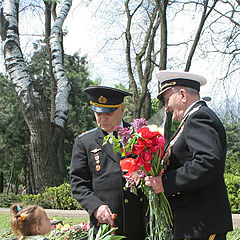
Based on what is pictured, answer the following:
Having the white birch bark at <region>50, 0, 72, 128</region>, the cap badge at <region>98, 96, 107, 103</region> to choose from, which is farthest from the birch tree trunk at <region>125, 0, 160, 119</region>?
the cap badge at <region>98, 96, 107, 103</region>

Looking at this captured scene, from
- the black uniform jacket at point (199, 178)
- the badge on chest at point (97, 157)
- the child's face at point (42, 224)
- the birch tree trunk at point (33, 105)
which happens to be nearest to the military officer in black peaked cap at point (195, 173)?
the black uniform jacket at point (199, 178)

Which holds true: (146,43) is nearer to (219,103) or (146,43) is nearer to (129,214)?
(219,103)

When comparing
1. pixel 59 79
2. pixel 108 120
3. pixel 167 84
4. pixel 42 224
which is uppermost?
pixel 59 79

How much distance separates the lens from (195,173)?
2154 mm

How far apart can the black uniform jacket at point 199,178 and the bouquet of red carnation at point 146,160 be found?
10cm

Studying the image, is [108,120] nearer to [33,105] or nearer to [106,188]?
[106,188]

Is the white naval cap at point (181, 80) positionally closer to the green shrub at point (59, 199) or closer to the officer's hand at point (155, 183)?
the officer's hand at point (155, 183)

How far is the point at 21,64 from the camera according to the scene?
34.0 ft

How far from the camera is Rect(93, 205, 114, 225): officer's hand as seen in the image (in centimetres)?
278

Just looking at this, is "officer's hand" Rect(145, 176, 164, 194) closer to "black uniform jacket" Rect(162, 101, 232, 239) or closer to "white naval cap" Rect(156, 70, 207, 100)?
"black uniform jacket" Rect(162, 101, 232, 239)

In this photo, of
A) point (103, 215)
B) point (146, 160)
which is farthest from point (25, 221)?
point (146, 160)

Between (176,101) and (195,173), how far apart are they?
559 mm

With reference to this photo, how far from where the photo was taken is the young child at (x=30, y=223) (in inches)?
111

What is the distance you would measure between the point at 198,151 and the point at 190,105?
1.29ft
